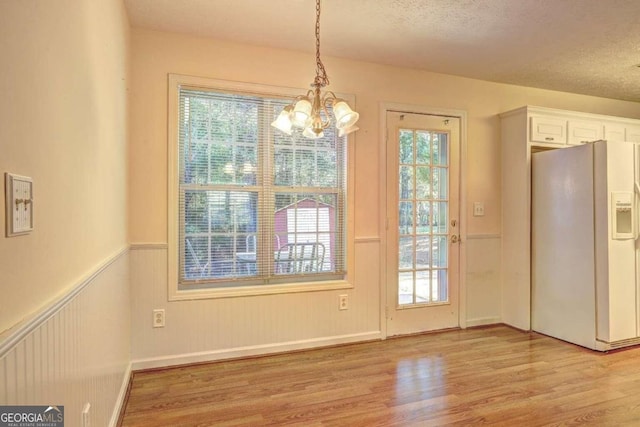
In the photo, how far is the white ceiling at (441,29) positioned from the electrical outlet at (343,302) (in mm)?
2159

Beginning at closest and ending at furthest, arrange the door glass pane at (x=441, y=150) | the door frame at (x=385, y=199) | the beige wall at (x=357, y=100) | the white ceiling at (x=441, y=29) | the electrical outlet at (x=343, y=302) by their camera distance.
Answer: the white ceiling at (x=441, y=29)
the beige wall at (x=357, y=100)
the electrical outlet at (x=343, y=302)
the door frame at (x=385, y=199)
the door glass pane at (x=441, y=150)

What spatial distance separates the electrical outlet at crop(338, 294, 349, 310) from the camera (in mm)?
3361

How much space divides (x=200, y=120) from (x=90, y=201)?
163 cm

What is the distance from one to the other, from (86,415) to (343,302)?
225 centimetres

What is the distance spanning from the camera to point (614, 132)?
4.00 m

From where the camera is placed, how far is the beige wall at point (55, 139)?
82cm

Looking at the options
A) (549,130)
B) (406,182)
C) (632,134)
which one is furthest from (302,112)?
(632,134)

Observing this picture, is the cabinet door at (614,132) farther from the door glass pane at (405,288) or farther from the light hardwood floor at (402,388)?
the door glass pane at (405,288)

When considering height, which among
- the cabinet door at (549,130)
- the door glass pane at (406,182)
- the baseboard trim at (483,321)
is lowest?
the baseboard trim at (483,321)

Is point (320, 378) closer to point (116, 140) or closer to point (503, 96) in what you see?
point (116, 140)

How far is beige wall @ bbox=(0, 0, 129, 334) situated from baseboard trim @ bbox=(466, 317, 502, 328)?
3.41 meters

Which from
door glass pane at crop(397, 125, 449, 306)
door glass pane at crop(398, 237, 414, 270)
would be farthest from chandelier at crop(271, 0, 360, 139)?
door glass pane at crop(398, 237, 414, 270)

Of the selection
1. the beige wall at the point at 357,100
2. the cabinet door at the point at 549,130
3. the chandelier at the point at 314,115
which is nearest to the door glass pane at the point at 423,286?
the beige wall at the point at 357,100

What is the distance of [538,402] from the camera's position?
233 cm
